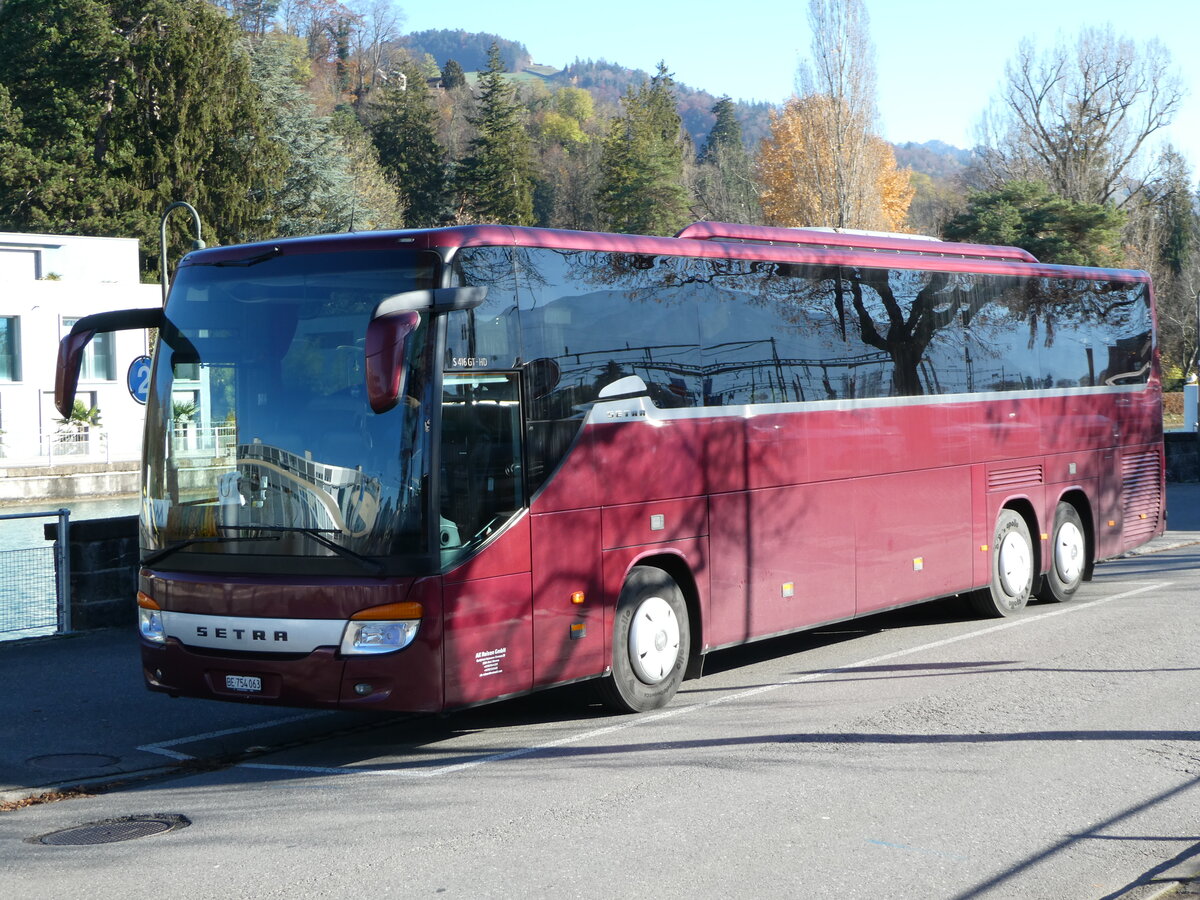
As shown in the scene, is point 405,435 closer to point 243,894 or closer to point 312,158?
point 243,894

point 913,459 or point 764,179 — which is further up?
point 764,179

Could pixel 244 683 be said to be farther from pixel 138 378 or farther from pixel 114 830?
pixel 138 378

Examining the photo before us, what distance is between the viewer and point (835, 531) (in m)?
10.9

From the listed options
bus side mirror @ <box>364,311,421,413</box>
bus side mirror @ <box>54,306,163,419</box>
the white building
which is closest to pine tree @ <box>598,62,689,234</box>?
the white building

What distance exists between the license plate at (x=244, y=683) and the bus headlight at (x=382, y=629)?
613 millimetres

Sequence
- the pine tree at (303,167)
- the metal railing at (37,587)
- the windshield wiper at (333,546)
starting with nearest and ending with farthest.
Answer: the windshield wiper at (333,546) → the metal railing at (37,587) → the pine tree at (303,167)

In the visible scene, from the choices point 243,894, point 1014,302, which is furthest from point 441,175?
point 243,894

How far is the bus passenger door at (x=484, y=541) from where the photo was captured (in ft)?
25.2

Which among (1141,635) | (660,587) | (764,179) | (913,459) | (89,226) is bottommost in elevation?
(1141,635)

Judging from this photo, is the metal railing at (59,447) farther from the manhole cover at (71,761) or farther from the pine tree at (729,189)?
the pine tree at (729,189)

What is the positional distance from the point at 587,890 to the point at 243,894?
1.39 meters

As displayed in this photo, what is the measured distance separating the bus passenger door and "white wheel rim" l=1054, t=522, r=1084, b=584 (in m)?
7.88

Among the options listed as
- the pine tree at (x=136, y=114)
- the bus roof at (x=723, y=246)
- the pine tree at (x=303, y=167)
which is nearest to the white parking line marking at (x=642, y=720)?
the bus roof at (x=723, y=246)

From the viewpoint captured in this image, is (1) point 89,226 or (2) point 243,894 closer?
(2) point 243,894
